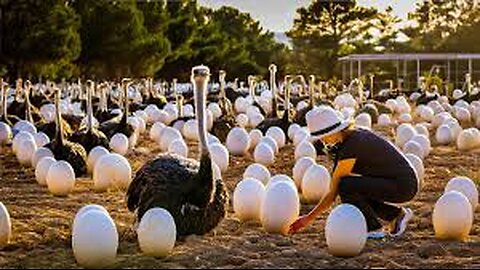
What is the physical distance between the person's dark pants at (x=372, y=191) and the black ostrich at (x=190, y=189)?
4.08 feet

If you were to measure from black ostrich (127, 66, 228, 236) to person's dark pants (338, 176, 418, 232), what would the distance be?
49.0 inches

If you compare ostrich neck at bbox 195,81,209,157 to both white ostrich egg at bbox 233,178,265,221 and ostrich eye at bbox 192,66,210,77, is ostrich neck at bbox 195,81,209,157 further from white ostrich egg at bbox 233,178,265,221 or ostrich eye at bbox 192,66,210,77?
white ostrich egg at bbox 233,178,265,221

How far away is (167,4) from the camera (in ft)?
225

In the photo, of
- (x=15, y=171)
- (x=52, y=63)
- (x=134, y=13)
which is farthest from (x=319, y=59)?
(x=15, y=171)

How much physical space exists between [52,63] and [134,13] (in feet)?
36.2

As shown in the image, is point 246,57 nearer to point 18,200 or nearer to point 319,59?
point 319,59

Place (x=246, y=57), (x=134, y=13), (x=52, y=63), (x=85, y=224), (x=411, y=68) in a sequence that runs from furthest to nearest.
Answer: (x=246, y=57) → (x=411, y=68) → (x=134, y=13) → (x=52, y=63) → (x=85, y=224)

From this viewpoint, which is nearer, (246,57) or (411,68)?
(411,68)

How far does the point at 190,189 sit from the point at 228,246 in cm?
69

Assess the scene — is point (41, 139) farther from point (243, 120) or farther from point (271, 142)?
point (243, 120)

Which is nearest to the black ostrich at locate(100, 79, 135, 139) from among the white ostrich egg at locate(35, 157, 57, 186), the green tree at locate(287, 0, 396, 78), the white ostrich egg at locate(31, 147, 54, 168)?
the white ostrich egg at locate(31, 147, 54, 168)

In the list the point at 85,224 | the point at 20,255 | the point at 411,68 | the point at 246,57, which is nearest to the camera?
the point at 85,224

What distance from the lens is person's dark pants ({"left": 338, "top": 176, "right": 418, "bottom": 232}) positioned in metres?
8.86

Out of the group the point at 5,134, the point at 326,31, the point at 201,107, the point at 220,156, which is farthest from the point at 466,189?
the point at 326,31
